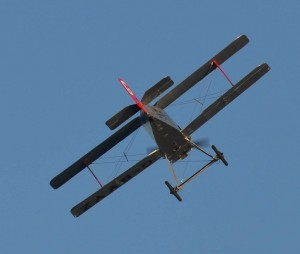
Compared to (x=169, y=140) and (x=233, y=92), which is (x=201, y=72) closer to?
(x=233, y=92)

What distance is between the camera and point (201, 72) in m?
39.1

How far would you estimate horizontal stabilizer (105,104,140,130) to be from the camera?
35.2 metres

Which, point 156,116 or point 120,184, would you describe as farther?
point 120,184

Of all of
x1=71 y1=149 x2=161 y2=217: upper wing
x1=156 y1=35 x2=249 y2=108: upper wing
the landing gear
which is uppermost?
x1=156 y1=35 x2=249 y2=108: upper wing

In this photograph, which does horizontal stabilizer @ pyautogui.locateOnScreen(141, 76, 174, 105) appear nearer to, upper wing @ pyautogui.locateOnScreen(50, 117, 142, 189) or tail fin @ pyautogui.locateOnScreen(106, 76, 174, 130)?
tail fin @ pyautogui.locateOnScreen(106, 76, 174, 130)

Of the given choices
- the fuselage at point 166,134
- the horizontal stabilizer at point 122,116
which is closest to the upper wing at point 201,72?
the fuselage at point 166,134

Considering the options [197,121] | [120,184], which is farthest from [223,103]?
[120,184]

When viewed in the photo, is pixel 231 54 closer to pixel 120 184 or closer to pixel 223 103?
pixel 223 103

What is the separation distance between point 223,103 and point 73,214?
28.0ft

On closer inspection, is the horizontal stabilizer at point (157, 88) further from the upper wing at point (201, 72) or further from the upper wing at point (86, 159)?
the upper wing at point (86, 159)

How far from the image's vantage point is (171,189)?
121 feet

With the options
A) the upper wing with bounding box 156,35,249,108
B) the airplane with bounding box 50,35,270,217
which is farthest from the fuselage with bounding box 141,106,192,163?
the upper wing with bounding box 156,35,249,108

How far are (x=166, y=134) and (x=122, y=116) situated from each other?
2.14m

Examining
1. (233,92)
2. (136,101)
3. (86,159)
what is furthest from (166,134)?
(86,159)
